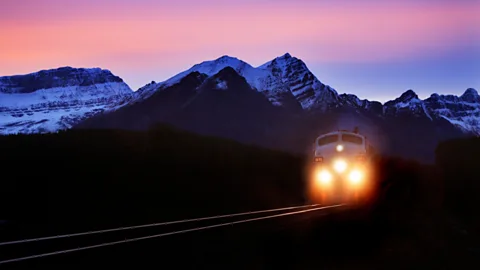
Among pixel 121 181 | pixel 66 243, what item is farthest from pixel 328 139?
pixel 66 243

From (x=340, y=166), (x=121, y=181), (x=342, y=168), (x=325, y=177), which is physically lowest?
(x=121, y=181)

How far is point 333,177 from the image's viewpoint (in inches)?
1241

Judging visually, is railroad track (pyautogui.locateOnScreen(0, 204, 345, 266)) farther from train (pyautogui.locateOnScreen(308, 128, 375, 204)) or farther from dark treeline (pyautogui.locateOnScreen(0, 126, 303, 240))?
train (pyautogui.locateOnScreen(308, 128, 375, 204))

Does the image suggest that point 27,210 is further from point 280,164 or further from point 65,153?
point 280,164

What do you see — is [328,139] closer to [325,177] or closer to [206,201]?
[325,177]

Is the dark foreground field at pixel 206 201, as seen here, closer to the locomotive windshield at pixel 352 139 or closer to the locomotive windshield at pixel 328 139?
the locomotive windshield at pixel 352 139

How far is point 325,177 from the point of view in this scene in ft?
105

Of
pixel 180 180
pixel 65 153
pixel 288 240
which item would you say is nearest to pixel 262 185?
pixel 180 180

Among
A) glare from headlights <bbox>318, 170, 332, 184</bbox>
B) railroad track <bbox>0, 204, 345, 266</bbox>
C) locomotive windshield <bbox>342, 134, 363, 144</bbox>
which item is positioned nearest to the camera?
railroad track <bbox>0, 204, 345, 266</bbox>

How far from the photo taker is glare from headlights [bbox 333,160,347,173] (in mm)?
31147

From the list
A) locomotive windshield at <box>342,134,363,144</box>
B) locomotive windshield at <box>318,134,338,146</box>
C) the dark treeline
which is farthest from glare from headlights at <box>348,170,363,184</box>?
the dark treeline

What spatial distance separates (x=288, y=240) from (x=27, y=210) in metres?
10.1

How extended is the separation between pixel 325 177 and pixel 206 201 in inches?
249

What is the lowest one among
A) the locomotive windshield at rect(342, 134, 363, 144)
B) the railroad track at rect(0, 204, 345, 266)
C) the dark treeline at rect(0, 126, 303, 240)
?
the railroad track at rect(0, 204, 345, 266)
